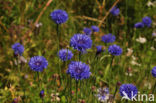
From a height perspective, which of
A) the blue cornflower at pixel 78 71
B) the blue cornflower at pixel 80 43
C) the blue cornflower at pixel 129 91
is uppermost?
the blue cornflower at pixel 80 43

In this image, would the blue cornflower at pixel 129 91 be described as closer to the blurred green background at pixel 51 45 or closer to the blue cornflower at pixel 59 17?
the blurred green background at pixel 51 45

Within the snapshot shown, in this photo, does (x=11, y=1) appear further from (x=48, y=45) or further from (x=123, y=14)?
(x=123, y=14)

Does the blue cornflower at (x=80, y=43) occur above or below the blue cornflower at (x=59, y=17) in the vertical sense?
below

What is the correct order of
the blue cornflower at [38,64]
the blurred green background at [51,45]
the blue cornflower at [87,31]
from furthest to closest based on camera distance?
the blue cornflower at [87,31], the blurred green background at [51,45], the blue cornflower at [38,64]

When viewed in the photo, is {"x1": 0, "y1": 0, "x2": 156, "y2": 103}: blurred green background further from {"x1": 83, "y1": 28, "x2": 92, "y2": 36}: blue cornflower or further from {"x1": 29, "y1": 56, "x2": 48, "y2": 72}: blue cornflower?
{"x1": 29, "y1": 56, "x2": 48, "y2": 72}: blue cornflower

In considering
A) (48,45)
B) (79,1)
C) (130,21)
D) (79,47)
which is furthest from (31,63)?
(130,21)

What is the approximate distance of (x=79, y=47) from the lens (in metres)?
1.15

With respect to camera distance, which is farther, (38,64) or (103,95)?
A: (103,95)

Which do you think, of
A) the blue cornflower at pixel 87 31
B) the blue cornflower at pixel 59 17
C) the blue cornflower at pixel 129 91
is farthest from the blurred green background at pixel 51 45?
the blue cornflower at pixel 129 91

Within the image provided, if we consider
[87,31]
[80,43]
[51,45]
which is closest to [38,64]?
[80,43]

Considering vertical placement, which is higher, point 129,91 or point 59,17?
point 59,17

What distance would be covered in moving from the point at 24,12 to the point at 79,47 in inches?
55.0

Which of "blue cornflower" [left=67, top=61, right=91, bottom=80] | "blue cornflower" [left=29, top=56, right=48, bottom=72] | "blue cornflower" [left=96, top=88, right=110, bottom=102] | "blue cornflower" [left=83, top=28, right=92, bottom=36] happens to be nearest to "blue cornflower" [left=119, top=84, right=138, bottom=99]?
"blue cornflower" [left=67, top=61, right=91, bottom=80]

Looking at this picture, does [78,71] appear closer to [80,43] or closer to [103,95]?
[80,43]
